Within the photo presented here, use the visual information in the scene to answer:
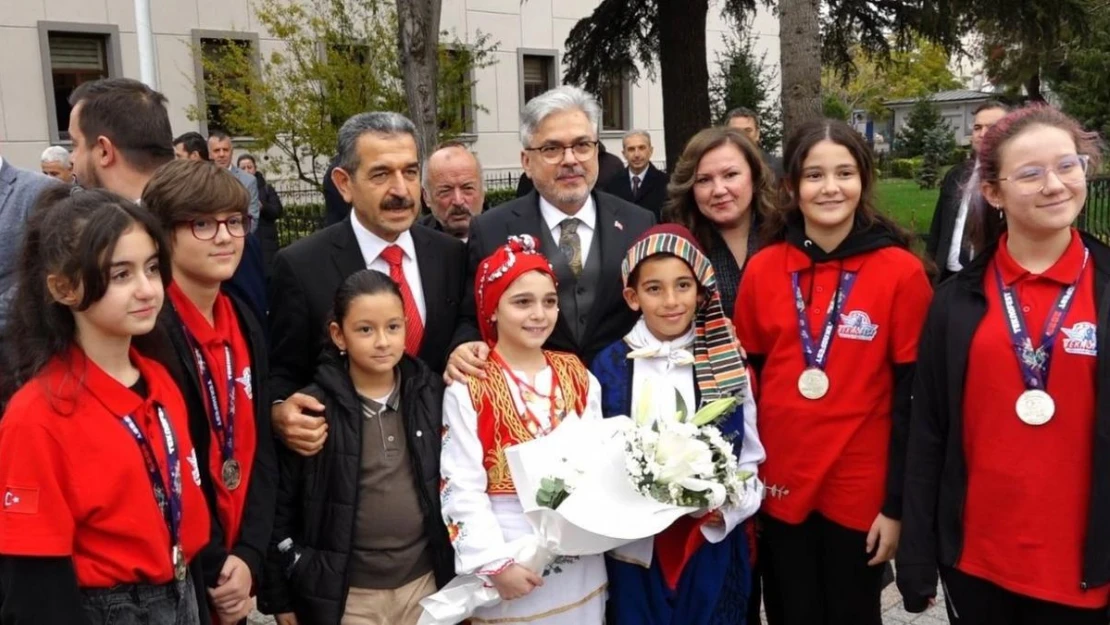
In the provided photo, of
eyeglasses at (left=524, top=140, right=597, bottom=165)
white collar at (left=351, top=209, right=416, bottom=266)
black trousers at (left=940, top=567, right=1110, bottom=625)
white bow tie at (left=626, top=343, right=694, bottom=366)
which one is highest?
eyeglasses at (left=524, top=140, right=597, bottom=165)

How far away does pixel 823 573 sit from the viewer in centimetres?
315

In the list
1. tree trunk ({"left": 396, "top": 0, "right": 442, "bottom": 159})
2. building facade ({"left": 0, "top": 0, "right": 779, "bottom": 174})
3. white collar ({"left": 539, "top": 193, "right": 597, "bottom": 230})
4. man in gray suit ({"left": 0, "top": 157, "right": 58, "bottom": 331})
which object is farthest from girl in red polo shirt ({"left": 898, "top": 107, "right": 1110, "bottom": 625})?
building facade ({"left": 0, "top": 0, "right": 779, "bottom": 174})

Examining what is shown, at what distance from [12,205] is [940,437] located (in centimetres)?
310

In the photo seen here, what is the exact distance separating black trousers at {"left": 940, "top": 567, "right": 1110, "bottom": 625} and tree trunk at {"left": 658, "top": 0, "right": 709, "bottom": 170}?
11669mm

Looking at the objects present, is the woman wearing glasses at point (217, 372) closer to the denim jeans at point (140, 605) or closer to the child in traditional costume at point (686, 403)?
the denim jeans at point (140, 605)

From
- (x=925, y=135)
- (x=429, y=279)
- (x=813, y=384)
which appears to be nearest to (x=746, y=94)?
(x=429, y=279)

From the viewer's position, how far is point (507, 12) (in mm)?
22359

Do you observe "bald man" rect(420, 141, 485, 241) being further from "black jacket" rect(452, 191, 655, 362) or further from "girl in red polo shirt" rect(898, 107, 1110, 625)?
"girl in red polo shirt" rect(898, 107, 1110, 625)

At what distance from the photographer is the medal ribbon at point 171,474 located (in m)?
2.23

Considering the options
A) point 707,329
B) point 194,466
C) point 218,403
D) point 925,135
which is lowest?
point 194,466

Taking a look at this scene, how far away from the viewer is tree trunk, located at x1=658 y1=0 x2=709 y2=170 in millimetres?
13914

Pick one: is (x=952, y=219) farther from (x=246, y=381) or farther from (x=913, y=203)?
(x=913, y=203)

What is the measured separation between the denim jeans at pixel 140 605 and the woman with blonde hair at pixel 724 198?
7.42 feet

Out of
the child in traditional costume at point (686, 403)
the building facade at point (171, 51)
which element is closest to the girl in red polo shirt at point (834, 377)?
the child in traditional costume at point (686, 403)
